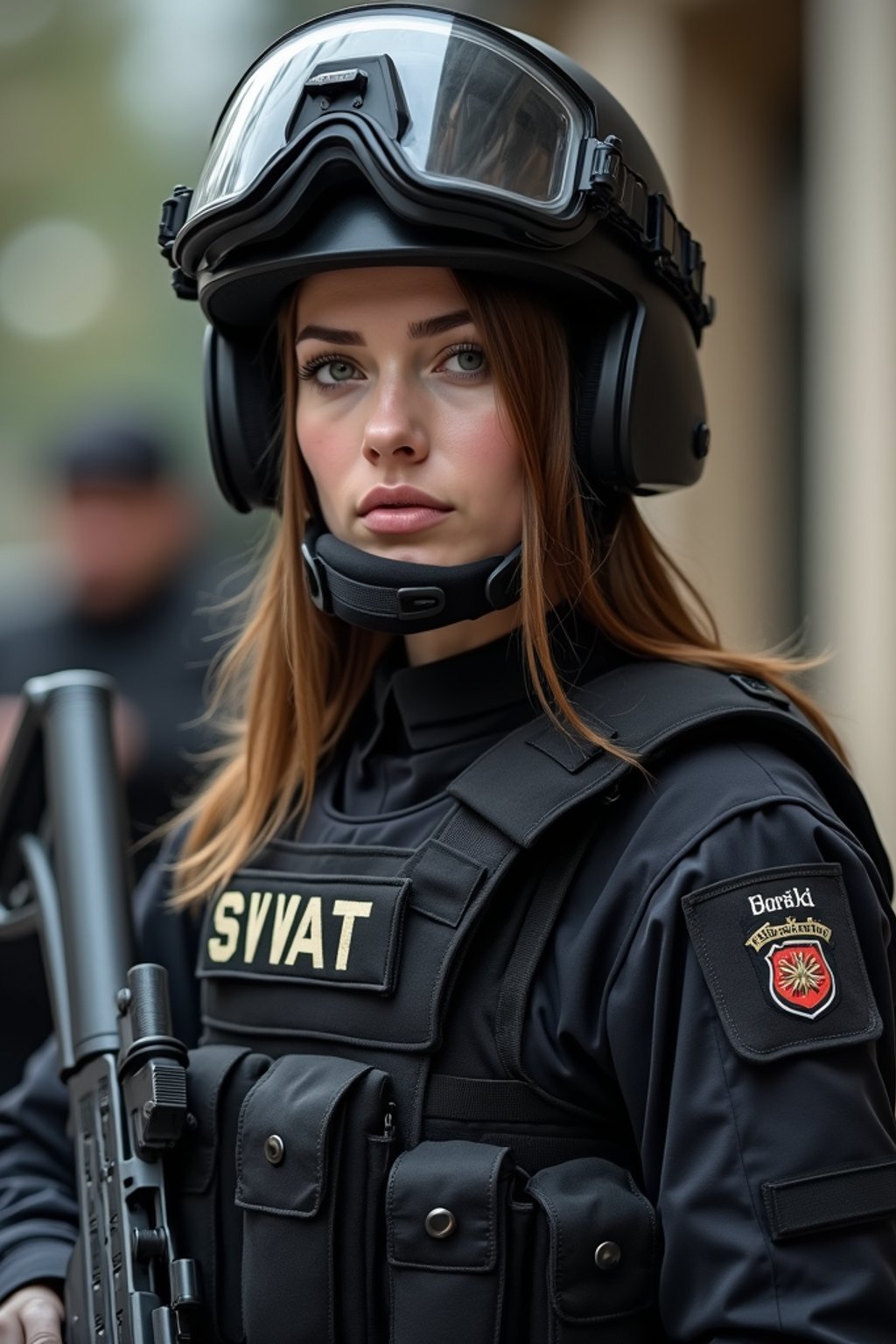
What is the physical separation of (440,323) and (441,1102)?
0.74m

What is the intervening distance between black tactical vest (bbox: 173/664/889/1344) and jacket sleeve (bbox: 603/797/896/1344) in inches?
3.2

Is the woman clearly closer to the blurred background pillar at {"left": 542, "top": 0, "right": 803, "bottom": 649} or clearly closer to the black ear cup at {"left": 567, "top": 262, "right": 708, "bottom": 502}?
the black ear cup at {"left": 567, "top": 262, "right": 708, "bottom": 502}

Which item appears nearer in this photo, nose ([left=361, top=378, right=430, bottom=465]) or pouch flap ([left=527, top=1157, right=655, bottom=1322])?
pouch flap ([left=527, top=1157, right=655, bottom=1322])

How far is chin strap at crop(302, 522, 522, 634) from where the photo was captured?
1536mm

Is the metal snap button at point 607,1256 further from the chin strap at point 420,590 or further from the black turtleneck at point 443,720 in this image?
the chin strap at point 420,590

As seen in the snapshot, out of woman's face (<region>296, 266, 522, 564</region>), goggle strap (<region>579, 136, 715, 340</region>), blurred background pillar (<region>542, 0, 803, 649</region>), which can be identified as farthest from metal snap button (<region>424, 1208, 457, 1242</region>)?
blurred background pillar (<region>542, 0, 803, 649</region>)

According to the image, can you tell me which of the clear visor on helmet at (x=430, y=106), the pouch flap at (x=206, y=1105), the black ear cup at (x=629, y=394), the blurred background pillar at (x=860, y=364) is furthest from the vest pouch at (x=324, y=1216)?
the blurred background pillar at (x=860, y=364)

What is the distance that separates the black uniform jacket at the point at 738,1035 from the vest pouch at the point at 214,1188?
0.91ft

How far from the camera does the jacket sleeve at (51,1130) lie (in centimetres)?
178

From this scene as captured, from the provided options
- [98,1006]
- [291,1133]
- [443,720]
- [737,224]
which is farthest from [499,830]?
[737,224]

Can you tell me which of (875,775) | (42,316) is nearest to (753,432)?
(875,775)

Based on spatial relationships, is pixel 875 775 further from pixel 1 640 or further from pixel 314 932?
pixel 314 932

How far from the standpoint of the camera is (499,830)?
147 cm

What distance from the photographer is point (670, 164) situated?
5.23m
